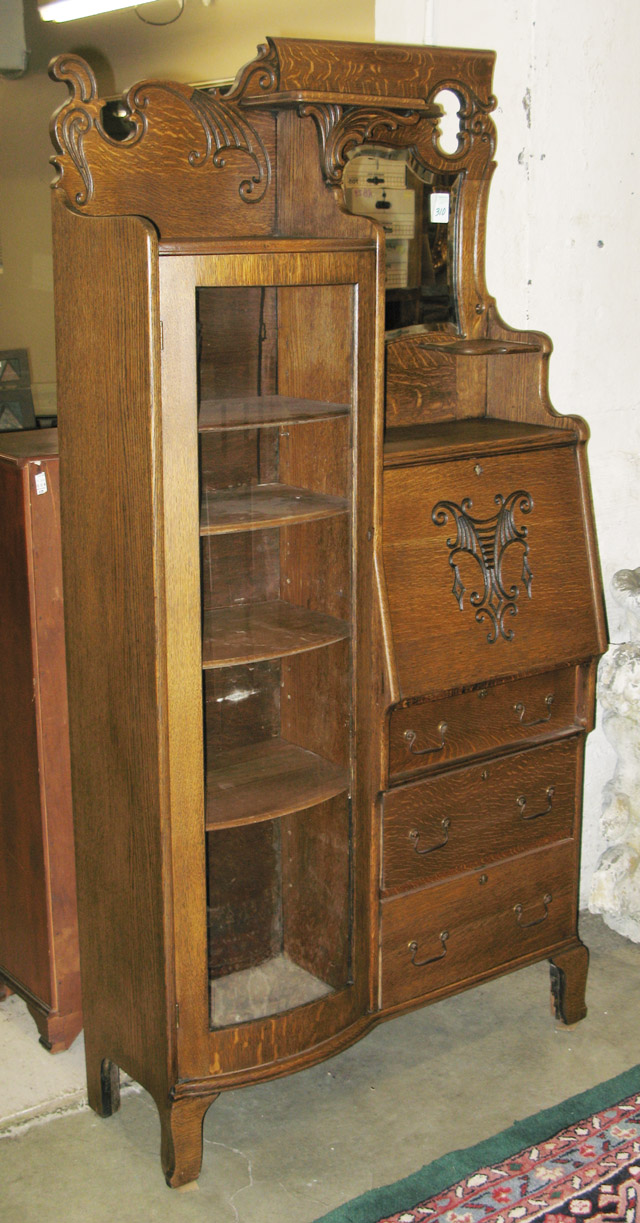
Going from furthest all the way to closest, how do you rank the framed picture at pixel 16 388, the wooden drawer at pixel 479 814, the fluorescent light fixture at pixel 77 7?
the fluorescent light fixture at pixel 77 7 < the framed picture at pixel 16 388 < the wooden drawer at pixel 479 814

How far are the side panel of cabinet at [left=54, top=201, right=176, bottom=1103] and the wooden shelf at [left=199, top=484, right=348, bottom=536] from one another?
5.5 inches

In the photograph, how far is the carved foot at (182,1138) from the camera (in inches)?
86.7

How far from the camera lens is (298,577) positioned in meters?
2.35

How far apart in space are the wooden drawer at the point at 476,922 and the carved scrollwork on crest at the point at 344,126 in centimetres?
138

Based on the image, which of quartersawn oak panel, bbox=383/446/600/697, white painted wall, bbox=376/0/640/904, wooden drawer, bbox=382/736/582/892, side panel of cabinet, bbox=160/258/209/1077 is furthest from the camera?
white painted wall, bbox=376/0/640/904

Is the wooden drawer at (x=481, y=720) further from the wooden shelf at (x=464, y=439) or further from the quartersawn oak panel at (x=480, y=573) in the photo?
the wooden shelf at (x=464, y=439)

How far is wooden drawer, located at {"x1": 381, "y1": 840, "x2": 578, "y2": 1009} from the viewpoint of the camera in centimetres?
241

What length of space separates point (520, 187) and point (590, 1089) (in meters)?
1.94

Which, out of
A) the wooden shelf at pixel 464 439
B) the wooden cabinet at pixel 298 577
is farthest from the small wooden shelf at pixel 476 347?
the wooden shelf at pixel 464 439

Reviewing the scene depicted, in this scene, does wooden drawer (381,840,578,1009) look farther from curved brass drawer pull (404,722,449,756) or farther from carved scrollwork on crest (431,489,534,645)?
carved scrollwork on crest (431,489,534,645)

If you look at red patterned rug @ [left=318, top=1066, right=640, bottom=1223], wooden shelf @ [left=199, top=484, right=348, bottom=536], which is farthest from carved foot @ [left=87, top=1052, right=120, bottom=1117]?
wooden shelf @ [left=199, top=484, right=348, bottom=536]

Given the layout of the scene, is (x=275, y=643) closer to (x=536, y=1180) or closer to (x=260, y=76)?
(x=260, y=76)

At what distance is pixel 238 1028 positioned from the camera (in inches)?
87.2

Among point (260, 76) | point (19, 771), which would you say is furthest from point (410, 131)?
point (19, 771)
